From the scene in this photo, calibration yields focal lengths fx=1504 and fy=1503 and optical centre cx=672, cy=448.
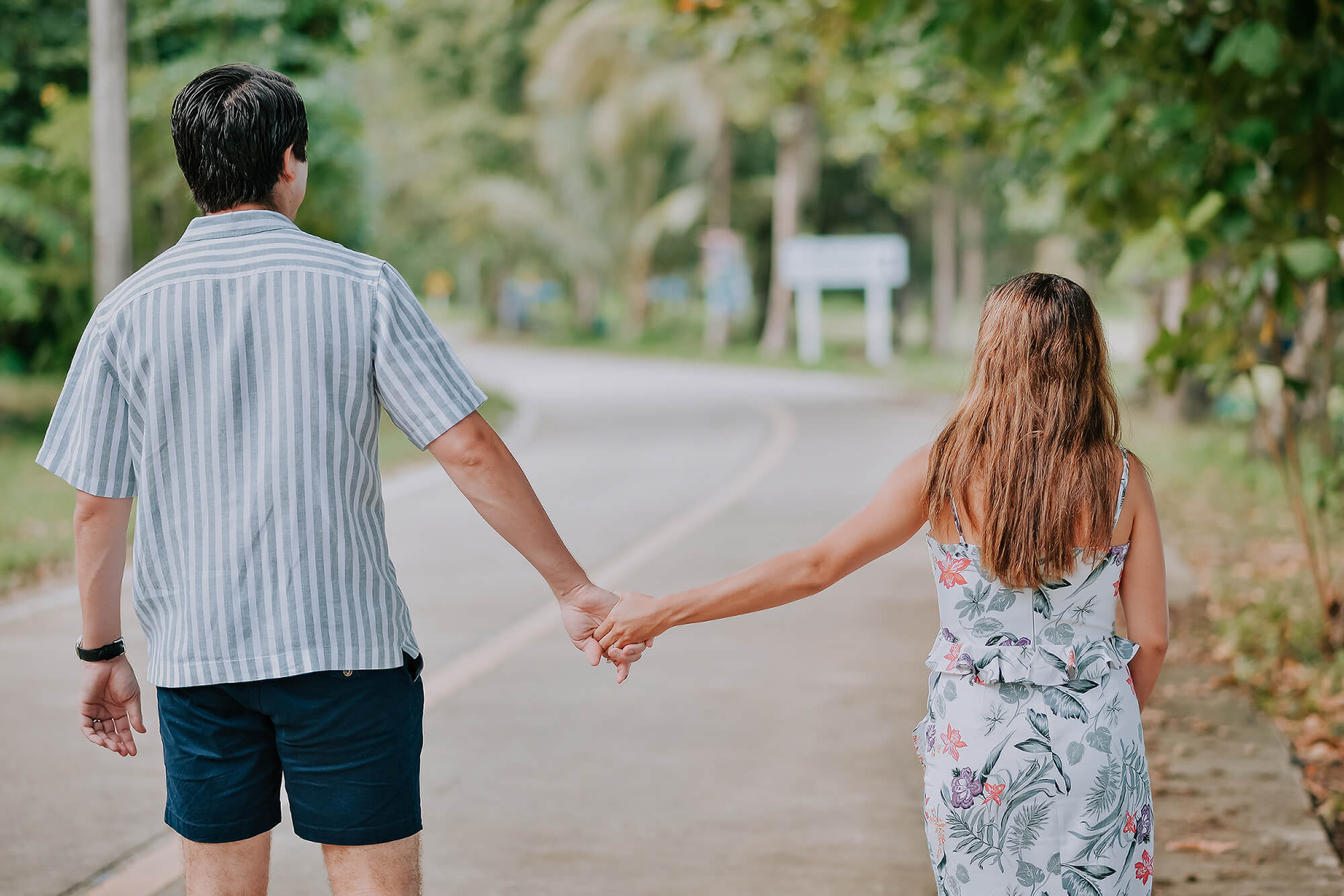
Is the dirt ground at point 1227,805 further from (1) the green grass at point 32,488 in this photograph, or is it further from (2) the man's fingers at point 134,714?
(1) the green grass at point 32,488

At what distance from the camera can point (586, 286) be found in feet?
162

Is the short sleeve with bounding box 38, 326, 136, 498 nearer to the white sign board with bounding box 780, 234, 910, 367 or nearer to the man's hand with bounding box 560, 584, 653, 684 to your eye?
the man's hand with bounding box 560, 584, 653, 684

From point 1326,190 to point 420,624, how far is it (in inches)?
188

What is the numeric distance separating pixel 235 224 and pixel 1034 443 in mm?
1423

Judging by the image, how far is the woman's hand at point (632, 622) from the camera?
318 centimetres

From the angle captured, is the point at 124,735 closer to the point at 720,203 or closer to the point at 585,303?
the point at 720,203

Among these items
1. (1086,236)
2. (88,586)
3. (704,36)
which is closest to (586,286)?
(1086,236)

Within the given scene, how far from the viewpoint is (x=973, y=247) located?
42656mm

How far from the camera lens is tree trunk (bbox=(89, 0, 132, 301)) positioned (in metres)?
11.6

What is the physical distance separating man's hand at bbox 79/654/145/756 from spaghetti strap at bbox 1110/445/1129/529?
1841 millimetres

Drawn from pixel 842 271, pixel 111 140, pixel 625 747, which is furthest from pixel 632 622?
pixel 842 271

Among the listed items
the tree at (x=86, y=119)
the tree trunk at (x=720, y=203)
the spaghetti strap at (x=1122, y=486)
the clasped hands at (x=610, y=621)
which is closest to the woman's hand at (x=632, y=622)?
the clasped hands at (x=610, y=621)

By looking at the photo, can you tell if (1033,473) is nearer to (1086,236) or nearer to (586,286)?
(1086,236)

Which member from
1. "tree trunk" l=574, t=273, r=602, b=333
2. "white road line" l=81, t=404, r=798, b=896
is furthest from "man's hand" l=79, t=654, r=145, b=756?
"tree trunk" l=574, t=273, r=602, b=333
